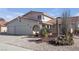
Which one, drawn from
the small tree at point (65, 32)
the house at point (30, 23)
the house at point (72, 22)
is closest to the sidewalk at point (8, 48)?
the house at point (30, 23)

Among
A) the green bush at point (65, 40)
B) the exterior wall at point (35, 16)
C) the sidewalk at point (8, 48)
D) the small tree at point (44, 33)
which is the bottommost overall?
the sidewalk at point (8, 48)

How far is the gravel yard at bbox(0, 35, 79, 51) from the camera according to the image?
8812 millimetres

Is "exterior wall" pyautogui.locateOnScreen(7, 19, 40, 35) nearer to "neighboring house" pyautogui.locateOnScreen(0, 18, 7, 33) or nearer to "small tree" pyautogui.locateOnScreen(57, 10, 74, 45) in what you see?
"neighboring house" pyautogui.locateOnScreen(0, 18, 7, 33)

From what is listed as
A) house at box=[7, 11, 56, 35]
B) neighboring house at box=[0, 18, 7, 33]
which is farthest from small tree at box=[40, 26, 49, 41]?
neighboring house at box=[0, 18, 7, 33]

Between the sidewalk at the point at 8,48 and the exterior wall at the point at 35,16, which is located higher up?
the exterior wall at the point at 35,16

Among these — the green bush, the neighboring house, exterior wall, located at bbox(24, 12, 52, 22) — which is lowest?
the green bush

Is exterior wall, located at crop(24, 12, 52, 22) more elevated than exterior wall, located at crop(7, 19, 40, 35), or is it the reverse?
exterior wall, located at crop(24, 12, 52, 22)

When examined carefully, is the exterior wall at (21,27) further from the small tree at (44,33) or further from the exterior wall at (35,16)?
the small tree at (44,33)

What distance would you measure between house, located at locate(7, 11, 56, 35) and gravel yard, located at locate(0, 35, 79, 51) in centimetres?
11

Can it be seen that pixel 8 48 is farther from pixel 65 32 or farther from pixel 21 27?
A: pixel 65 32

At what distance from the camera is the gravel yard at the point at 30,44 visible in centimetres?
881

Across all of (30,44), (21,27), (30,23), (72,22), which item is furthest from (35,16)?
(72,22)

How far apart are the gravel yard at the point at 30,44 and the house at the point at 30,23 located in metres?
0.11
